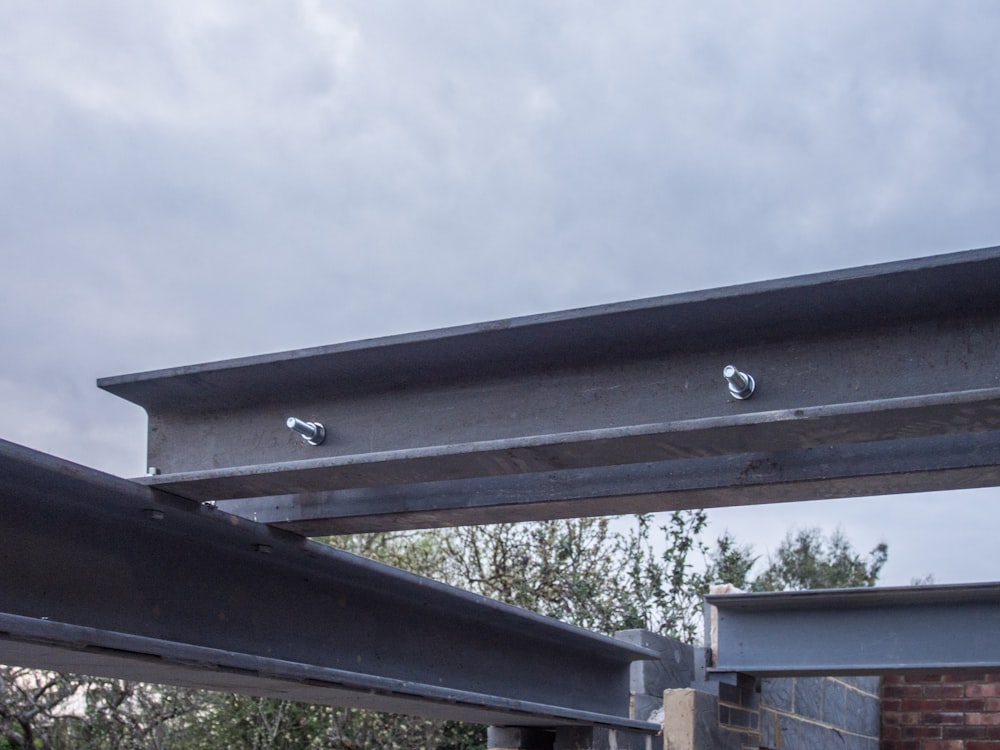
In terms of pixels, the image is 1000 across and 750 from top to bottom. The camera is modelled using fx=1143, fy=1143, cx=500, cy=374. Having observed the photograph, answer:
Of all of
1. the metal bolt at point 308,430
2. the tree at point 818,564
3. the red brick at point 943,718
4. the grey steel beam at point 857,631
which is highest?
the tree at point 818,564

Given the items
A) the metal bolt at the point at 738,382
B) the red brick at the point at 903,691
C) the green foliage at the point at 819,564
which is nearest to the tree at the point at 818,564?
the green foliage at the point at 819,564

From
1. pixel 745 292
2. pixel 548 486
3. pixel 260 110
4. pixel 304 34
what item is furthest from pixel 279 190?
pixel 745 292

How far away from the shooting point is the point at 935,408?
2807mm

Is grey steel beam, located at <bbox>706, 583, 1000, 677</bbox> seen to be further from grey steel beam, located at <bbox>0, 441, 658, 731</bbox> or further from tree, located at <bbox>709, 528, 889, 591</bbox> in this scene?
tree, located at <bbox>709, 528, 889, 591</bbox>

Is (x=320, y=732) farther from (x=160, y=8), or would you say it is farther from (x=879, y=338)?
(x=879, y=338)

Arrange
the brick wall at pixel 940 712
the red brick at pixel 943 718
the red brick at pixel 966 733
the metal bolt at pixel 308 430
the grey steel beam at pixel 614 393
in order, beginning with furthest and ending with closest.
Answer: the red brick at pixel 943 718 → the brick wall at pixel 940 712 → the red brick at pixel 966 733 → the metal bolt at pixel 308 430 → the grey steel beam at pixel 614 393

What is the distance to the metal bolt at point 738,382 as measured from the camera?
127 inches

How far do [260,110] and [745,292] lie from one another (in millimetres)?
5783

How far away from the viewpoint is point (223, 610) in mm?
4160

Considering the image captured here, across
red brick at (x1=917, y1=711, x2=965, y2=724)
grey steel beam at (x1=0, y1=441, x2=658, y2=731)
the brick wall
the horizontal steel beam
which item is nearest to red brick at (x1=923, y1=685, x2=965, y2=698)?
the brick wall

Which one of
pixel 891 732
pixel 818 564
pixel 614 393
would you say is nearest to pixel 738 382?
pixel 614 393

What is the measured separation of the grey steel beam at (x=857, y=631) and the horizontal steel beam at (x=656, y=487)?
4.00 m

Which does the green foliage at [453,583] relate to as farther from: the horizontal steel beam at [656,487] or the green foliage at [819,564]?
the horizontal steel beam at [656,487]

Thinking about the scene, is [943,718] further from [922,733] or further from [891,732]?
[891,732]
